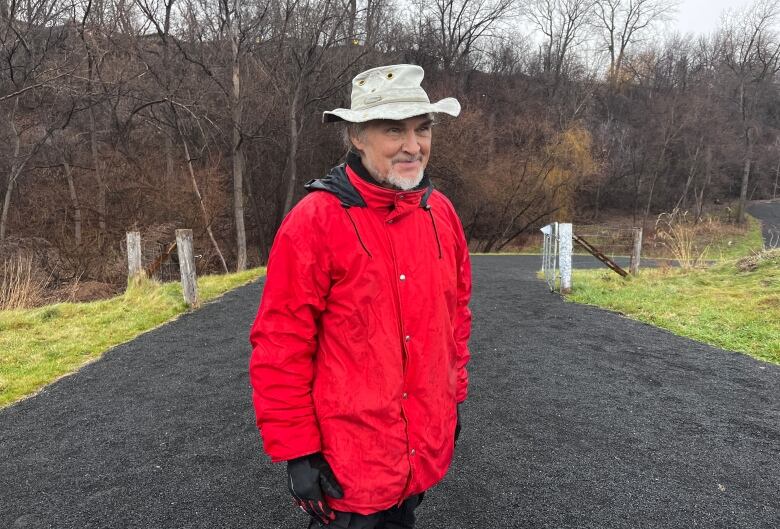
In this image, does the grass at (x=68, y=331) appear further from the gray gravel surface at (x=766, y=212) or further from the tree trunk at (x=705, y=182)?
the tree trunk at (x=705, y=182)

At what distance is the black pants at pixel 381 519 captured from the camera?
5.37 ft

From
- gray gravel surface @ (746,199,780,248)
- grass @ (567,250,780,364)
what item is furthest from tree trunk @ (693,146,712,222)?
grass @ (567,250,780,364)

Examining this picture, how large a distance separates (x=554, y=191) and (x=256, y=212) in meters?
17.3

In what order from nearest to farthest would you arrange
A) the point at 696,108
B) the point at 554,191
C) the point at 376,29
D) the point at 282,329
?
the point at 282,329, the point at 376,29, the point at 554,191, the point at 696,108

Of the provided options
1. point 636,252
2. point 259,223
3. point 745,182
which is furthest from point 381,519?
point 745,182

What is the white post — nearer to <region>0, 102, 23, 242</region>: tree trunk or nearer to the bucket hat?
the bucket hat

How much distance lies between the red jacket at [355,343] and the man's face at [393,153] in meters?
0.05

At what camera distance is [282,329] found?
5.08 feet

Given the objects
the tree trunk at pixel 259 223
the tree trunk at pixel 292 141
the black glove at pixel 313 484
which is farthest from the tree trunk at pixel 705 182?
the black glove at pixel 313 484

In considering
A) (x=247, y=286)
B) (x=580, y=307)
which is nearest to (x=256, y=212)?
(x=247, y=286)

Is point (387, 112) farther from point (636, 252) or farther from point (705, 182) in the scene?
point (705, 182)

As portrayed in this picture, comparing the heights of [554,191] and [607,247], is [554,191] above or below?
above

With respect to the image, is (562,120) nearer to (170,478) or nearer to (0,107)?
Answer: (0,107)

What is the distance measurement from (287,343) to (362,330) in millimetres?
245
